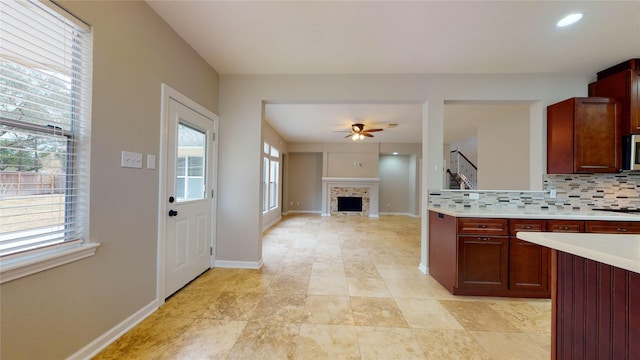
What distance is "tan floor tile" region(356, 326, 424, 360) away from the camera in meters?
1.53

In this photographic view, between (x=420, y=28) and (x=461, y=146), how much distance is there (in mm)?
7514

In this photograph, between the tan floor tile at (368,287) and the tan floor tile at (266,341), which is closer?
the tan floor tile at (266,341)

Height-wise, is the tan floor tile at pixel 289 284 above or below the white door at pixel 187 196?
below

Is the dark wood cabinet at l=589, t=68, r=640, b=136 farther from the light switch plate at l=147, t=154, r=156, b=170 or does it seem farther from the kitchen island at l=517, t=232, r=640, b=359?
the light switch plate at l=147, t=154, r=156, b=170

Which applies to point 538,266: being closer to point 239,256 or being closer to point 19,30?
point 239,256

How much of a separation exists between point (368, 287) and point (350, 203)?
5.67m

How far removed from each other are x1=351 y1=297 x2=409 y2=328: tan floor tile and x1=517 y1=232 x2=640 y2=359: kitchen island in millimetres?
1006

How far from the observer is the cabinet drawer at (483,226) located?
2.31 m

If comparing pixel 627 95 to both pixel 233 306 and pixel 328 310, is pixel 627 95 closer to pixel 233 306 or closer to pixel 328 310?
pixel 328 310

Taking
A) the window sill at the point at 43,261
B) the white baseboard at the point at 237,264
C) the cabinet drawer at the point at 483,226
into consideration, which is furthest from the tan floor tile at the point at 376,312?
the window sill at the point at 43,261

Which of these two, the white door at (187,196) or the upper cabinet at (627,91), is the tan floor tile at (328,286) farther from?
the upper cabinet at (627,91)

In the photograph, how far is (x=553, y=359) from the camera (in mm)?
1133

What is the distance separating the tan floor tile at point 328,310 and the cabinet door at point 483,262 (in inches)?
49.0

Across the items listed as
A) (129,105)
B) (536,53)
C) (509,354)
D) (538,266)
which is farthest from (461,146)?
(129,105)
